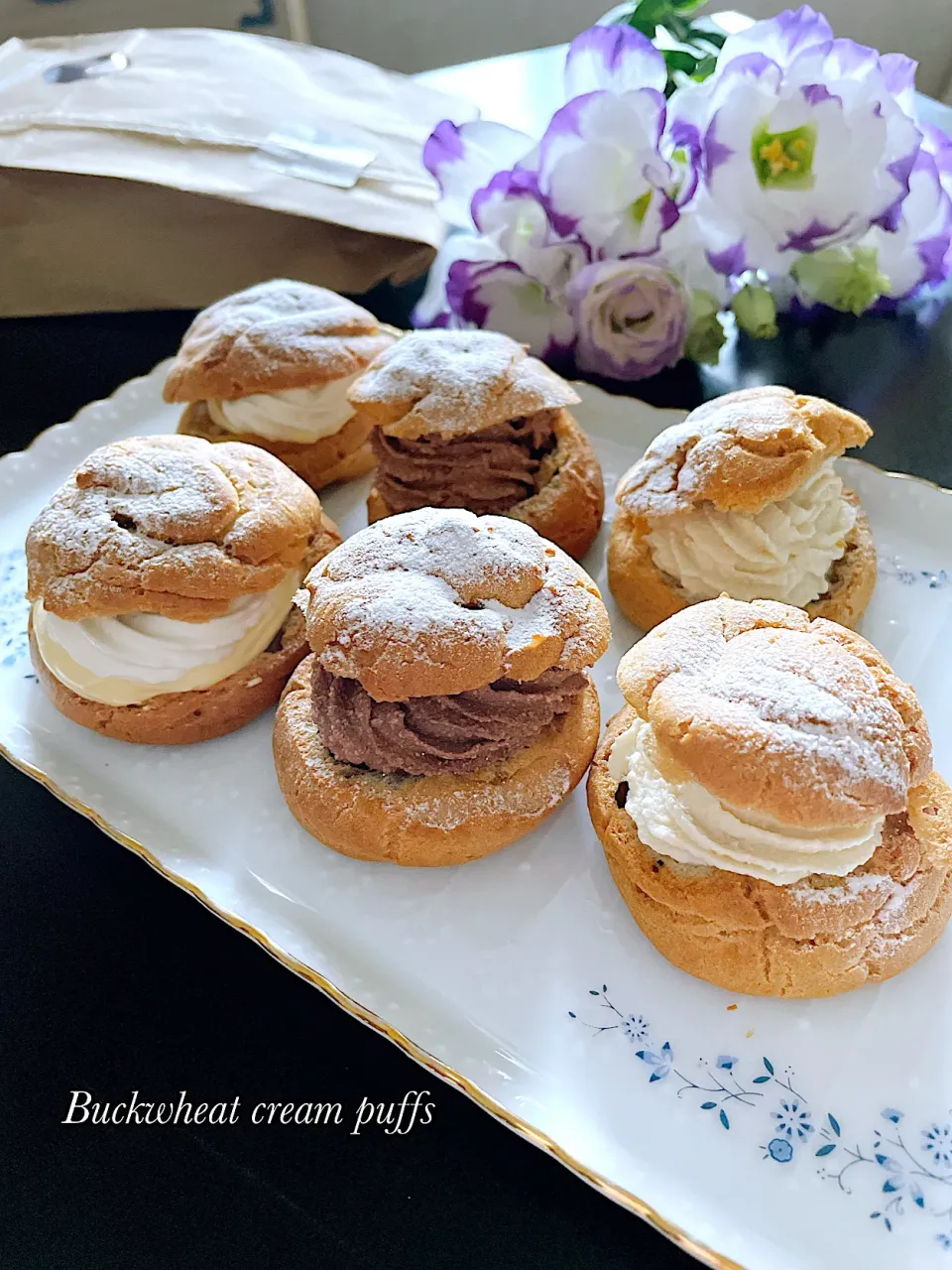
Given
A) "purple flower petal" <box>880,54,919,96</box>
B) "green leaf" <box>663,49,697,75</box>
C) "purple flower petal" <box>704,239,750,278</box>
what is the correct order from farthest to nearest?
"green leaf" <box>663,49,697,75</box>, "purple flower petal" <box>704,239,750,278</box>, "purple flower petal" <box>880,54,919,96</box>

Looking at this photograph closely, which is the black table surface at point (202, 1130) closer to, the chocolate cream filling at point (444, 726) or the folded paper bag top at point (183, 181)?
the chocolate cream filling at point (444, 726)

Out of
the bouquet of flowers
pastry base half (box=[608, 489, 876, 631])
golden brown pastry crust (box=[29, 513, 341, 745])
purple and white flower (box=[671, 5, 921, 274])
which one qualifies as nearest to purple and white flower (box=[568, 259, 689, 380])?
the bouquet of flowers

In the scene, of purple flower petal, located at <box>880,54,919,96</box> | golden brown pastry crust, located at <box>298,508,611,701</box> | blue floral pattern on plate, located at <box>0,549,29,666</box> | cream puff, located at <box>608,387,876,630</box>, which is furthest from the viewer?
purple flower petal, located at <box>880,54,919,96</box>

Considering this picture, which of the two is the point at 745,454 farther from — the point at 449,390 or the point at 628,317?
the point at 628,317

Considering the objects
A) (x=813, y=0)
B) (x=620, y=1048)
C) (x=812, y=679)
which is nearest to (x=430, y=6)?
(x=813, y=0)

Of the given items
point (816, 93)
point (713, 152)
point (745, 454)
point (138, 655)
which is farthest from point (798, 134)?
point (138, 655)

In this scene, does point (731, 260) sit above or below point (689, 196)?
below

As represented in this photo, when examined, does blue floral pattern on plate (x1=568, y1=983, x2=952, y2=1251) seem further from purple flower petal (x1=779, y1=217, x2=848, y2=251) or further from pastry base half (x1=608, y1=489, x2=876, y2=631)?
purple flower petal (x1=779, y1=217, x2=848, y2=251)
